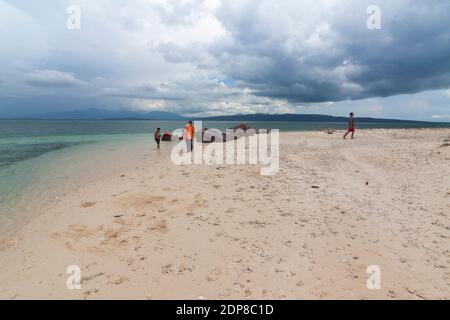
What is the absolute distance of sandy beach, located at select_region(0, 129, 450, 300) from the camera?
4625 mm

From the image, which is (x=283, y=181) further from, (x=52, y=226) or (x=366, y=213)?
(x=52, y=226)

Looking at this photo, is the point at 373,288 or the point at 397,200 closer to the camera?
the point at 373,288

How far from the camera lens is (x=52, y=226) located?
306 inches

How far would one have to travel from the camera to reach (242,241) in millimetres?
6078

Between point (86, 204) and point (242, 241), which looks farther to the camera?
point (86, 204)

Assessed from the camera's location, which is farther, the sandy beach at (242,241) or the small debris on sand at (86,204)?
the small debris on sand at (86,204)

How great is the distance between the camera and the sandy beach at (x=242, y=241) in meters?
4.62

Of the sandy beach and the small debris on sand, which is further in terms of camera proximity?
the small debris on sand
